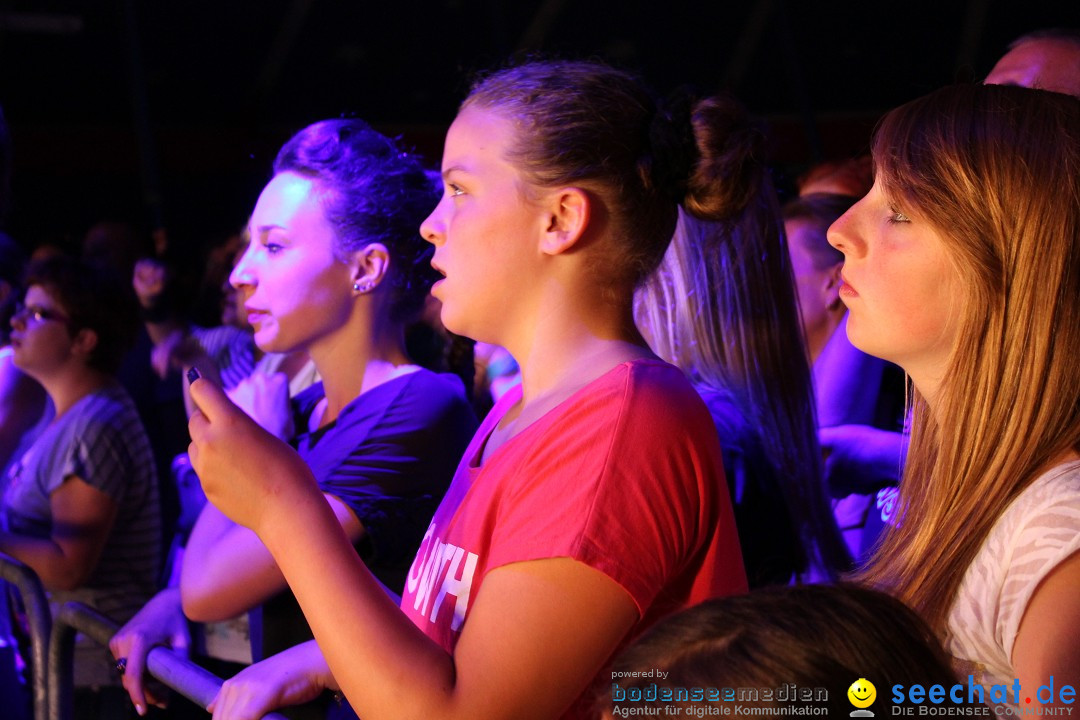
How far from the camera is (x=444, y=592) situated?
1.09m

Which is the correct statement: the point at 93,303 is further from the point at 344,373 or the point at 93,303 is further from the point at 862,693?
the point at 862,693

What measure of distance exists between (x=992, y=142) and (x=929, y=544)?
1.33 feet

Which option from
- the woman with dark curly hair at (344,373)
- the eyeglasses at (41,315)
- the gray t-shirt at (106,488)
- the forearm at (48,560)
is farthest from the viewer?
the eyeglasses at (41,315)

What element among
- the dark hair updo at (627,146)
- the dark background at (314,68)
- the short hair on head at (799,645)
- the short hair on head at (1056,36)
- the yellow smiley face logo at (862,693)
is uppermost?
the dark background at (314,68)

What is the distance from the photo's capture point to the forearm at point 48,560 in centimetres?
226

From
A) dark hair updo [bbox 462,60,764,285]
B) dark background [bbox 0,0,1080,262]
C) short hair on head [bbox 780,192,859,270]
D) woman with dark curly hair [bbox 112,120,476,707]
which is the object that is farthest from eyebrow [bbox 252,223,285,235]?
dark background [bbox 0,0,1080,262]

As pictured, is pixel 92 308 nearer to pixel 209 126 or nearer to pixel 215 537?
pixel 215 537

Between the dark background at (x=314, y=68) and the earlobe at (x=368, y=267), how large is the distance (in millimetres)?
5450

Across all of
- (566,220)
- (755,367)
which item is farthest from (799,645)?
(755,367)

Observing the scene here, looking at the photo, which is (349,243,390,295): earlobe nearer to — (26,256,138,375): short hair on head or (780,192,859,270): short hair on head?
(780,192,859,270): short hair on head

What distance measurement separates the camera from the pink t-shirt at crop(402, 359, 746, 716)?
3.15 ft

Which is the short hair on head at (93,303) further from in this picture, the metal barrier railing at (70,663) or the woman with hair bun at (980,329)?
the woman with hair bun at (980,329)

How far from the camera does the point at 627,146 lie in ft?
4.09

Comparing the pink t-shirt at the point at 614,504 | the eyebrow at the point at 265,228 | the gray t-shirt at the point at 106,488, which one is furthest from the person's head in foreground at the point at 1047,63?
the gray t-shirt at the point at 106,488
